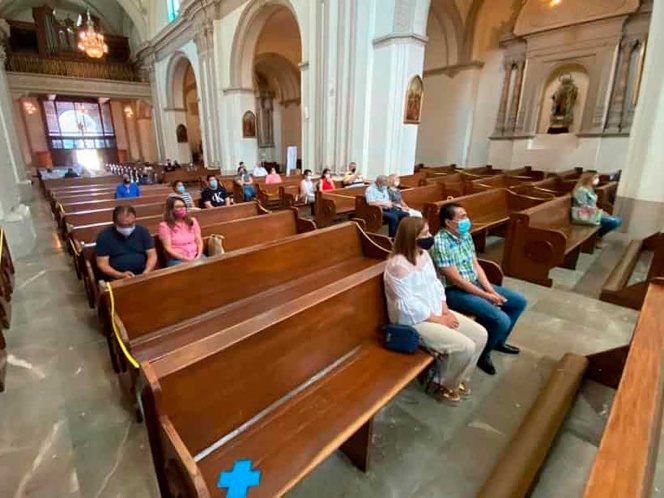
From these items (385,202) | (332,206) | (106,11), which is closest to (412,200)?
(385,202)

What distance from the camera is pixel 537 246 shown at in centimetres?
393

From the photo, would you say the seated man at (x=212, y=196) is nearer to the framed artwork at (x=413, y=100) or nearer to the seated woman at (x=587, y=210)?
the framed artwork at (x=413, y=100)

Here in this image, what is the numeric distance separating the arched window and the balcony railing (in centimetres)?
568

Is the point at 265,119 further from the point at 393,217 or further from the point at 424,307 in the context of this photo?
the point at 424,307

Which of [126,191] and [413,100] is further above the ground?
[413,100]

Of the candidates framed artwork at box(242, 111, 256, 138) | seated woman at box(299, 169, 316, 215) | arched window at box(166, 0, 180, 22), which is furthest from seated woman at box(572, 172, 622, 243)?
arched window at box(166, 0, 180, 22)

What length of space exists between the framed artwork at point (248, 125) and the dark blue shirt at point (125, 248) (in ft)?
32.1

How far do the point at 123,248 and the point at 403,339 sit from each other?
2.45 meters

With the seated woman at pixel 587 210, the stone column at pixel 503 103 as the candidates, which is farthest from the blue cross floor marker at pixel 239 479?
the stone column at pixel 503 103

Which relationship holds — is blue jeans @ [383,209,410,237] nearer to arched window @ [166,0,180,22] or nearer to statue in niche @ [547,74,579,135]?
statue in niche @ [547,74,579,135]

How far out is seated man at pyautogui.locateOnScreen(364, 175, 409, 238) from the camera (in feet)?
17.4

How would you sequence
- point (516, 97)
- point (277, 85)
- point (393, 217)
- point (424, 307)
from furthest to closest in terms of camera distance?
point (277, 85), point (516, 97), point (393, 217), point (424, 307)

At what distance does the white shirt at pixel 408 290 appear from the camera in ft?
6.71

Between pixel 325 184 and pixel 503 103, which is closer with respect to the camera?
pixel 325 184
